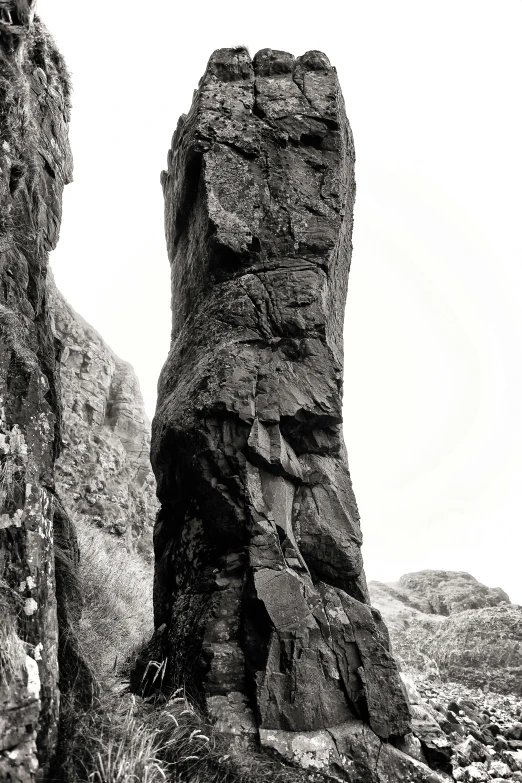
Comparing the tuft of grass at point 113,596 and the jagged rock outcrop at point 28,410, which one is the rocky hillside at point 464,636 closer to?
the tuft of grass at point 113,596

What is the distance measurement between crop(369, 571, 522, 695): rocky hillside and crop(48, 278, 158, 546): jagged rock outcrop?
31.5 feet

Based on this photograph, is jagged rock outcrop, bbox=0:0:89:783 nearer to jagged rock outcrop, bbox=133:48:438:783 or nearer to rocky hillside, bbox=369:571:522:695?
jagged rock outcrop, bbox=133:48:438:783

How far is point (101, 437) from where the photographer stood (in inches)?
960

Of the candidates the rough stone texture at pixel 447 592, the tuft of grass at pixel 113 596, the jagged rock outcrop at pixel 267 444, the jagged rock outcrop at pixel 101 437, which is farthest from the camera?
the jagged rock outcrop at pixel 101 437

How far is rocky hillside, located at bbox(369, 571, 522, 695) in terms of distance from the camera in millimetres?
12971

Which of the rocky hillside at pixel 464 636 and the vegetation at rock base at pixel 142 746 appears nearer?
the vegetation at rock base at pixel 142 746

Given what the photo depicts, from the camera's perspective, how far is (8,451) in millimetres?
6305

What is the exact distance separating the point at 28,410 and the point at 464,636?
38.4 ft

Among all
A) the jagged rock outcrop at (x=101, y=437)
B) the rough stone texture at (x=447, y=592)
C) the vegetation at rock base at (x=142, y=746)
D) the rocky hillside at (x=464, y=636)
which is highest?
the jagged rock outcrop at (x=101, y=437)

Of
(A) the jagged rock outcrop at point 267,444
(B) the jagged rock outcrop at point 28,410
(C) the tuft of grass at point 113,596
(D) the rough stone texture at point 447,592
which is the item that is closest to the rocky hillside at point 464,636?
(D) the rough stone texture at point 447,592

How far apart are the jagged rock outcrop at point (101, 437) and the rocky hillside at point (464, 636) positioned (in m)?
9.60

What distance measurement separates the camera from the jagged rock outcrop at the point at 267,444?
7.25 m

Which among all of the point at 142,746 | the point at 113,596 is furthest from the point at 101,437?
the point at 142,746

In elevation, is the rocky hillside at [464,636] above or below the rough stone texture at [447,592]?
below
